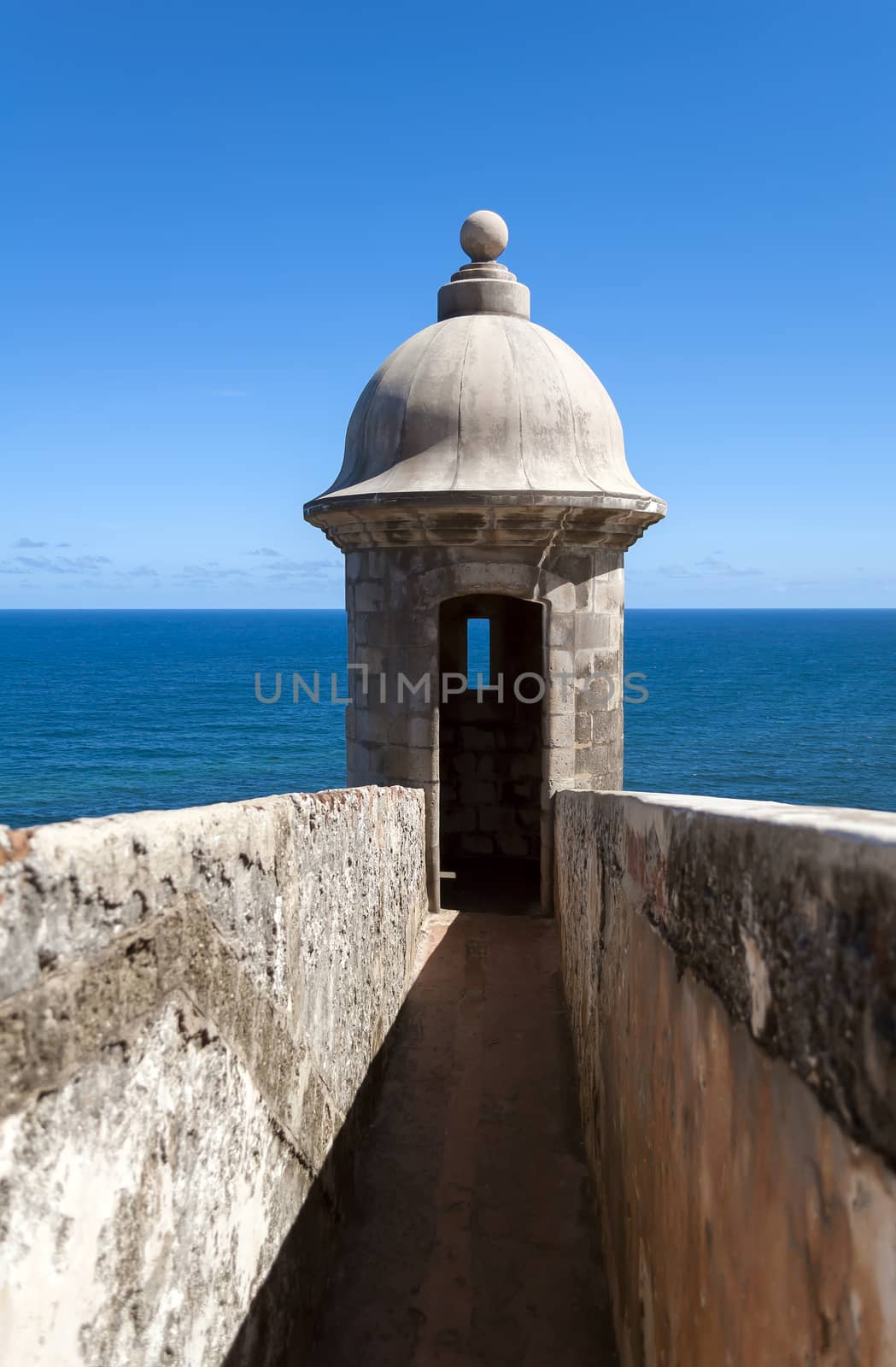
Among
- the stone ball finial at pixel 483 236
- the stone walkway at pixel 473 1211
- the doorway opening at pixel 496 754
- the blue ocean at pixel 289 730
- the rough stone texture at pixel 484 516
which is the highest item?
the stone ball finial at pixel 483 236

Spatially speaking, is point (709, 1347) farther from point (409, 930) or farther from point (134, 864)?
point (409, 930)

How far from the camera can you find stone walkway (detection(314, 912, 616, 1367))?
121 inches

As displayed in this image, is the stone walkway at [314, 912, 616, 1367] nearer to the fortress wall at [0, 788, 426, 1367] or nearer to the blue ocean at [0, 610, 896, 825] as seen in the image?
the fortress wall at [0, 788, 426, 1367]

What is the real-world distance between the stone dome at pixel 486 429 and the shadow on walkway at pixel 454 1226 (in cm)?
364

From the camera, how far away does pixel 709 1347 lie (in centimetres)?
161

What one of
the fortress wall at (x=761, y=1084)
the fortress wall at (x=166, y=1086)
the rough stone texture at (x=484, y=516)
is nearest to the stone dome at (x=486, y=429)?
the rough stone texture at (x=484, y=516)

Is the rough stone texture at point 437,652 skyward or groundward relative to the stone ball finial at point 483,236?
groundward

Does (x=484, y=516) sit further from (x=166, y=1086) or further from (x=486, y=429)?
(x=166, y=1086)

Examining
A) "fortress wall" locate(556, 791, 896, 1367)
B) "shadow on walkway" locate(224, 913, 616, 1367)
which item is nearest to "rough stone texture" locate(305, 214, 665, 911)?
"shadow on walkway" locate(224, 913, 616, 1367)

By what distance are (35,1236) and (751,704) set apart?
65757 millimetres

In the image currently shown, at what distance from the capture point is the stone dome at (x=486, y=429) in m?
7.37

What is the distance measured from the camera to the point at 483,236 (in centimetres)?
829

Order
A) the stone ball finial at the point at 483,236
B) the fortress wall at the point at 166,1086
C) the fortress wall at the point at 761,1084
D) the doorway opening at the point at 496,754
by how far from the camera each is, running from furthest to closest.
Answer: the doorway opening at the point at 496,754 → the stone ball finial at the point at 483,236 → the fortress wall at the point at 166,1086 → the fortress wall at the point at 761,1084

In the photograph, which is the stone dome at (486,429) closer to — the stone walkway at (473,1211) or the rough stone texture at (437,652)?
the rough stone texture at (437,652)
